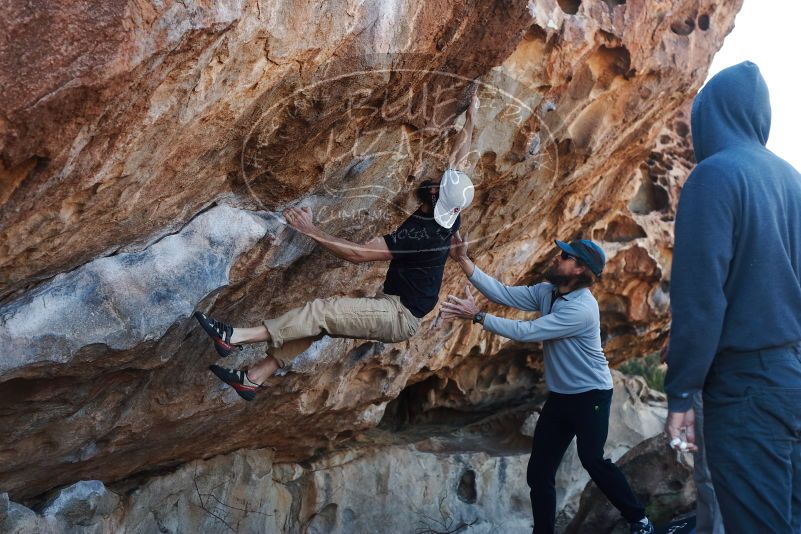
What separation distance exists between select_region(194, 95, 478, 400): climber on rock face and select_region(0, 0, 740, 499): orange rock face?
0.99 ft

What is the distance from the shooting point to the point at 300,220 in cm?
408

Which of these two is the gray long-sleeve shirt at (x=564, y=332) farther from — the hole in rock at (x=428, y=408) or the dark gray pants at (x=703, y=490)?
the hole in rock at (x=428, y=408)

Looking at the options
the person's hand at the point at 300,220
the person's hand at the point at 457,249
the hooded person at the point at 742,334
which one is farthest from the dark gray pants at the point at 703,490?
the person's hand at the point at 300,220

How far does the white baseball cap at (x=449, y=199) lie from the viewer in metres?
4.14

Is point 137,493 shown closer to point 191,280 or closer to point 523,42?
point 191,280

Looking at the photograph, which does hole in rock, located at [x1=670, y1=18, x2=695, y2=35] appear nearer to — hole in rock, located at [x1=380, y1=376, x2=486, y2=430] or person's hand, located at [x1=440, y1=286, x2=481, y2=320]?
person's hand, located at [x1=440, y1=286, x2=481, y2=320]

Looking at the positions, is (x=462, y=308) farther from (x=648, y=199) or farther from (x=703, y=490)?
(x=648, y=199)

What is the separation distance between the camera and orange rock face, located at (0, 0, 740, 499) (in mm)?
2996

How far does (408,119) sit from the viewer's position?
4355 millimetres

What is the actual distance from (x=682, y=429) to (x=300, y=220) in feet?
6.91

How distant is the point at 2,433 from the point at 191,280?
1.18 metres

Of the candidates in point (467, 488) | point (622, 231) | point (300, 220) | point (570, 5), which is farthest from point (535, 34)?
point (467, 488)

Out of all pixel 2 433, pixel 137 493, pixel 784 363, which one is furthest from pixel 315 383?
pixel 784 363

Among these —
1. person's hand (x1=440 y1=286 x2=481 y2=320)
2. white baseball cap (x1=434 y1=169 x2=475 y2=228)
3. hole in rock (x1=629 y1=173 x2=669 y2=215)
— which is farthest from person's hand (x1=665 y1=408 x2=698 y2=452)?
hole in rock (x1=629 y1=173 x2=669 y2=215)
